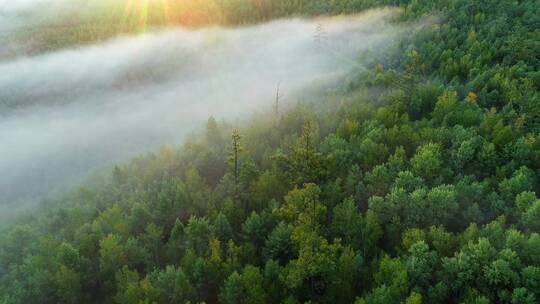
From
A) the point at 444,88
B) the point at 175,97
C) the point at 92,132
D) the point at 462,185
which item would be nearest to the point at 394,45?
the point at 444,88

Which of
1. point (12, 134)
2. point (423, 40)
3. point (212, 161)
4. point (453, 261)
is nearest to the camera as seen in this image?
point (453, 261)

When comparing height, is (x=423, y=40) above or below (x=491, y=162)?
above

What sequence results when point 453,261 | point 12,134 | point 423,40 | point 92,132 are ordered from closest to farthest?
point 453,261
point 423,40
point 92,132
point 12,134

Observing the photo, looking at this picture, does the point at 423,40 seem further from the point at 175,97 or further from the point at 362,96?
the point at 175,97

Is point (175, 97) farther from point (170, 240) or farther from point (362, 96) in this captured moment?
point (170, 240)

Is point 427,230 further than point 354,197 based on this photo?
No

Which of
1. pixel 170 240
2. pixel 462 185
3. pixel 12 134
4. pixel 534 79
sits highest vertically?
pixel 534 79

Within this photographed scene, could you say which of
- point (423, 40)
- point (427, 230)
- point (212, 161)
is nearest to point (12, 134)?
point (212, 161)
